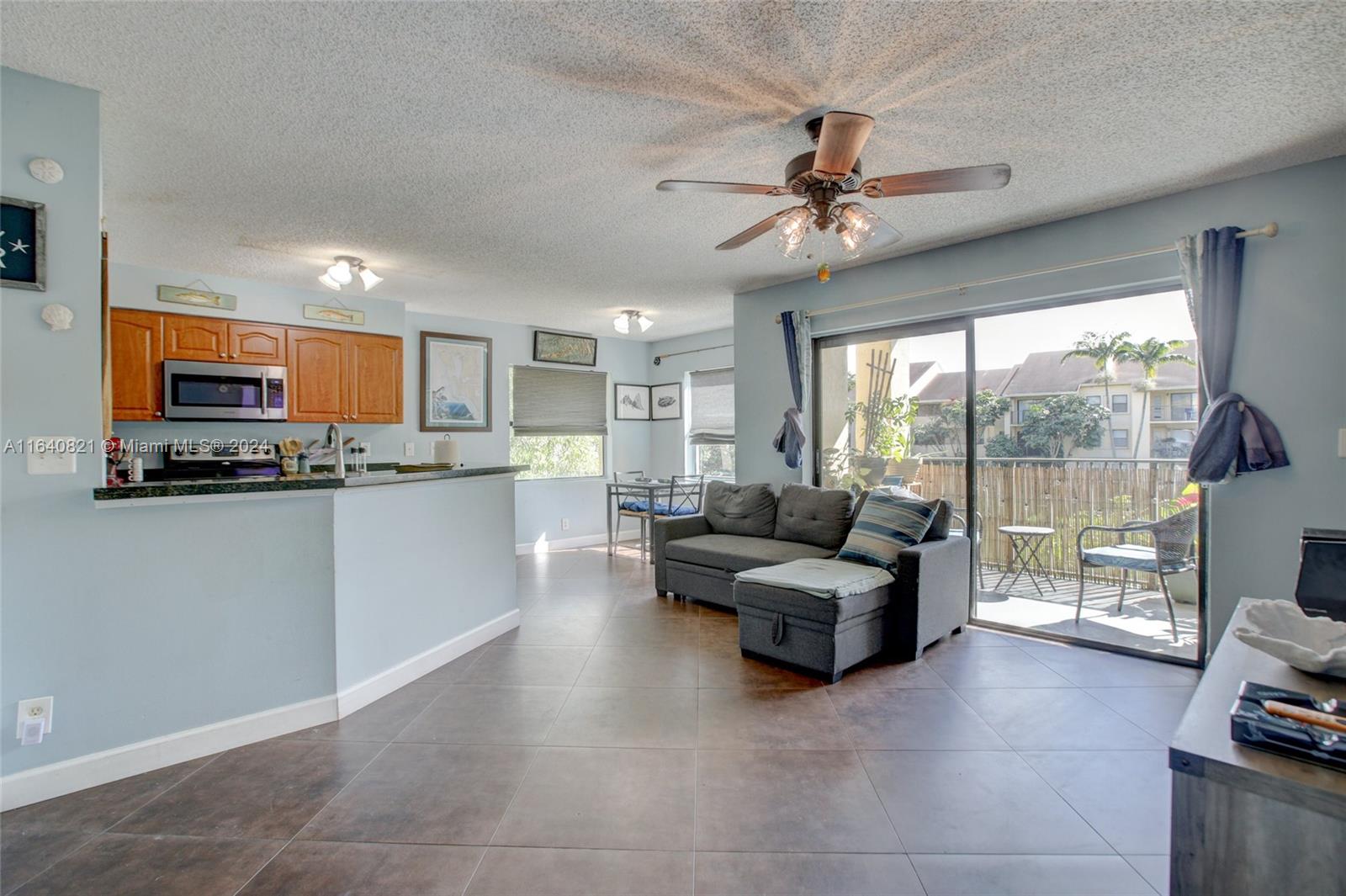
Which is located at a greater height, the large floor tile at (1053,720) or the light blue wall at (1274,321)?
the light blue wall at (1274,321)

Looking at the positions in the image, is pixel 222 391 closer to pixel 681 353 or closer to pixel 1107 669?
pixel 681 353

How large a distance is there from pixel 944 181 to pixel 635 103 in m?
1.17

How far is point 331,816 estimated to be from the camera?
1.91 m

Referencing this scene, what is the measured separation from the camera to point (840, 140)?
6.40ft

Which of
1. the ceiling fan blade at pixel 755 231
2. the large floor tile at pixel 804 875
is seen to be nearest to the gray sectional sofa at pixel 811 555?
the large floor tile at pixel 804 875

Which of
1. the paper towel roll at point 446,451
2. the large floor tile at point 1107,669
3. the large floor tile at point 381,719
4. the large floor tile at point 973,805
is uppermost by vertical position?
the paper towel roll at point 446,451

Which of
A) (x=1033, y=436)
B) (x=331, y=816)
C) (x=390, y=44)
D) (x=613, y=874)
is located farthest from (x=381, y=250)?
(x=1033, y=436)

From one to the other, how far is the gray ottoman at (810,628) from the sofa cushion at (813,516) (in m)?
0.85

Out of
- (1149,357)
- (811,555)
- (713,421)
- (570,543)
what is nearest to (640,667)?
(811,555)

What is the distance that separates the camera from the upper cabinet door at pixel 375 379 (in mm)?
5023

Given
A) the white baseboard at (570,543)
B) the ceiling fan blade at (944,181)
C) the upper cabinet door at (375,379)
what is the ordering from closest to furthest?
the ceiling fan blade at (944,181)
the upper cabinet door at (375,379)
the white baseboard at (570,543)

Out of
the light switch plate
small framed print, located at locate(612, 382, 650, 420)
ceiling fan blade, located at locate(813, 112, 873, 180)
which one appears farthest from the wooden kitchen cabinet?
ceiling fan blade, located at locate(813, 112, 873, 180)

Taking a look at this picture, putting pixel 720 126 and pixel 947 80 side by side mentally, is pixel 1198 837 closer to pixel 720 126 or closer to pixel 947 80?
pixel 947 80

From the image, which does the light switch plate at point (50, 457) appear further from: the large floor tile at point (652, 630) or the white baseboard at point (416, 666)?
the large floor tile at point (652, 630)
